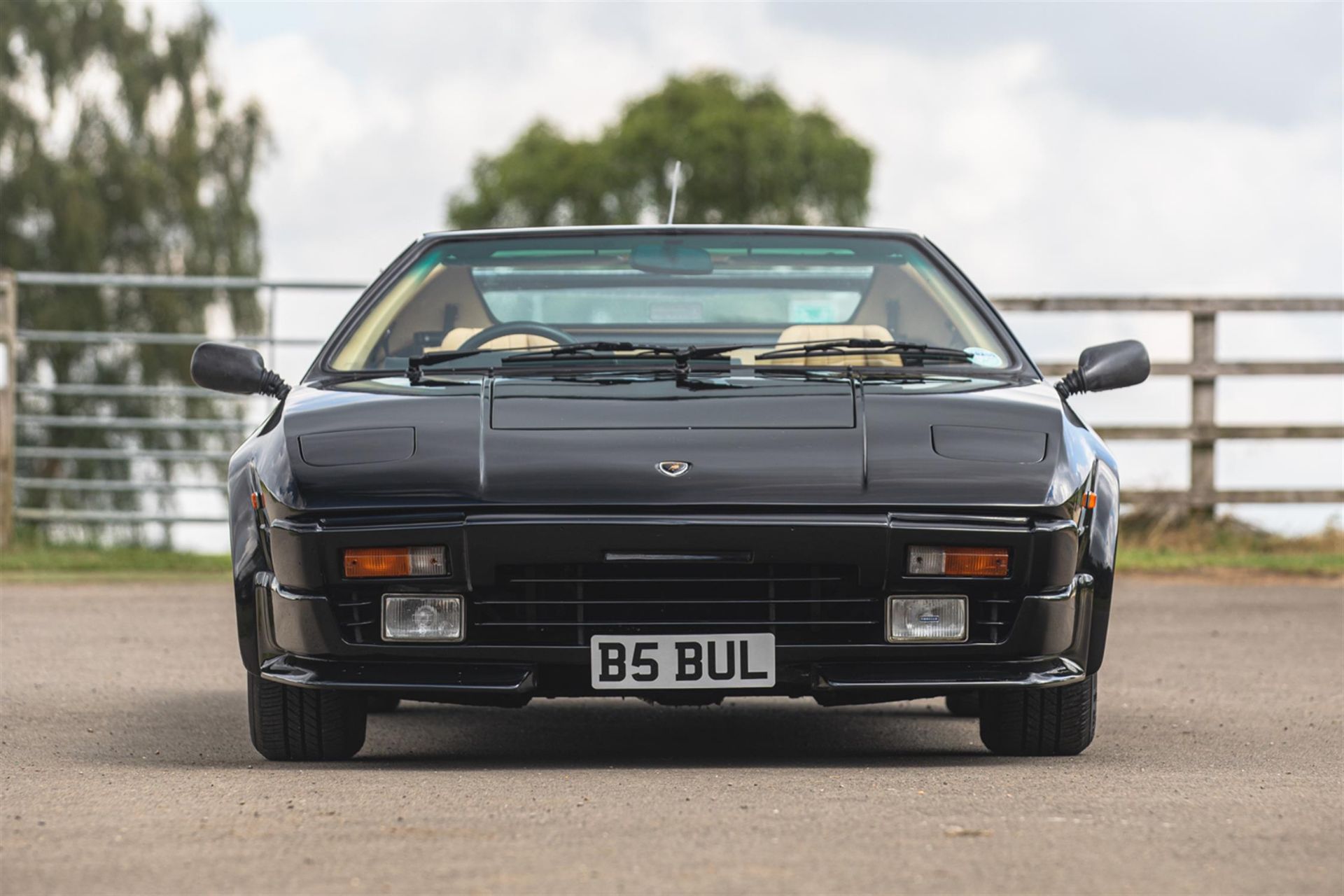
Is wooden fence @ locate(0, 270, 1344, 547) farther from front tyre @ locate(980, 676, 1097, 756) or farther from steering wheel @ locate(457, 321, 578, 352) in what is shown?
front tyre @ locate(980, 676, 1097, 756)

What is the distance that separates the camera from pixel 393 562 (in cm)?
437

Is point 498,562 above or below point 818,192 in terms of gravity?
below

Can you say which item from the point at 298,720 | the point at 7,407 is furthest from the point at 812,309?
the point at 7,407

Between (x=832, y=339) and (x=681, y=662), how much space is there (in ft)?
4.06

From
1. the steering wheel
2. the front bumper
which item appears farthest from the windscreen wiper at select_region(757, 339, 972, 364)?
the front bumper

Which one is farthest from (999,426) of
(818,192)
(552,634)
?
(818,192)

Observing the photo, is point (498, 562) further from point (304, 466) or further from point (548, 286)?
point (548, 286)

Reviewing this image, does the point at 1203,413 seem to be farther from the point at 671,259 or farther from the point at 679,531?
the point at 679,531

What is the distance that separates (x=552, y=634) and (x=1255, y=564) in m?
9.08

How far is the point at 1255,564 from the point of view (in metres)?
12.5

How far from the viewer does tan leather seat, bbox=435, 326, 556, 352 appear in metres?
5.30

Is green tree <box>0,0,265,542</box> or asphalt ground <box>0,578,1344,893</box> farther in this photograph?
green tree <box>0,0,265,542</box>

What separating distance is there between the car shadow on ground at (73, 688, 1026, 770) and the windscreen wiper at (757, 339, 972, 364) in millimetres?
1062

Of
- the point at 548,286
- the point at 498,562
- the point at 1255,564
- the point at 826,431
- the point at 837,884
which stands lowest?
the point at 1255,564
